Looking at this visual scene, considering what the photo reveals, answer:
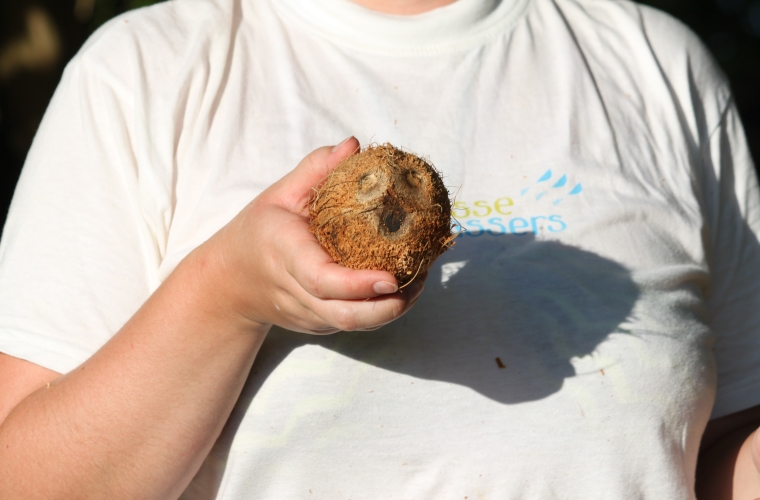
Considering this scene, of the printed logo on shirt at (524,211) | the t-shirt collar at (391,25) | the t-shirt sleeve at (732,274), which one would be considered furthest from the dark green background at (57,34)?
the t-shirt sleeve at (732,274)

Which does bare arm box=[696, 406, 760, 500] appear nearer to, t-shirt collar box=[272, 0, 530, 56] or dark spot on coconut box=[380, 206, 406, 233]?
dark spot on coconut box=[380, 206, 406, 233]

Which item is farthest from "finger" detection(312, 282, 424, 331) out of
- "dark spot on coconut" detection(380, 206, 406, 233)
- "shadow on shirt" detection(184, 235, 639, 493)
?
"shadow on shirt" detection(184, 235, 639, 493)

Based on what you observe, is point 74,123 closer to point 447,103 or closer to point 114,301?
point 114,301

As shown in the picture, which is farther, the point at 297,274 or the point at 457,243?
the point at 457,243

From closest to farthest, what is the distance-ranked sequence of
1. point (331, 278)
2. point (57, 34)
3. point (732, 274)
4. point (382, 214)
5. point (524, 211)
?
1. point (331, 278)
2. point (382, 214)
3. point (524, 211)
4. point (732, 274)
5. point (57, 34)

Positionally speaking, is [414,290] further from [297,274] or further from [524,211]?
[524,211]

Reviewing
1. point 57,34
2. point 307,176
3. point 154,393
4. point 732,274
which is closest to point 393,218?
point 307,176

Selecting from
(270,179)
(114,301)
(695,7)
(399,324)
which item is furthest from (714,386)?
(695,7)
